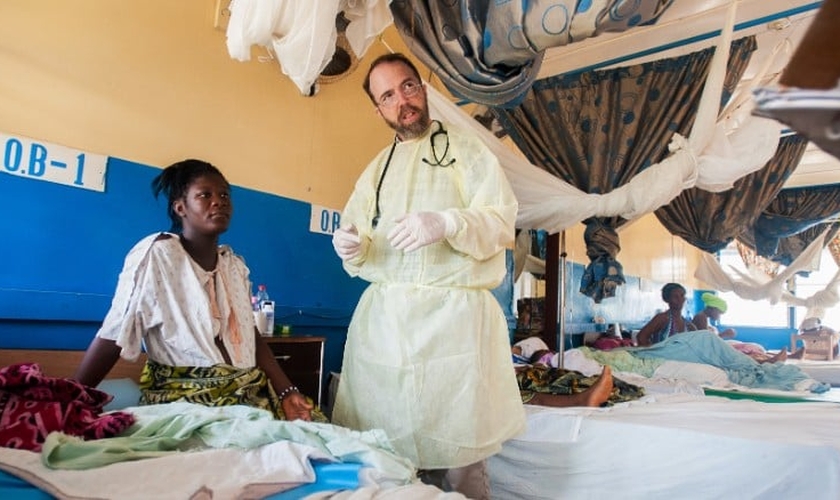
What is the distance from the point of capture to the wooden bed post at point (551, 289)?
16.2 feet

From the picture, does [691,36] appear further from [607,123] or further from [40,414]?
[40,414]

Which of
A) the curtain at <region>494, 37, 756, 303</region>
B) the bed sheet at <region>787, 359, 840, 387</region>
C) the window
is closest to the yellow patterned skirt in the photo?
the curtain at <region>494, 37, 756, 303</region>

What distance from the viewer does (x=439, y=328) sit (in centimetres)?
171

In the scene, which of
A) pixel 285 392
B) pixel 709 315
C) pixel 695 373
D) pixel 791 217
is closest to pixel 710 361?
pixel 695 373

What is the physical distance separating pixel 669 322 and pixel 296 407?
476 cm

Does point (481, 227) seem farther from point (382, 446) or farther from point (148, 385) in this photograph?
point (148, 385)

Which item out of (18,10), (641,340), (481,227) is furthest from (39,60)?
(641,340)

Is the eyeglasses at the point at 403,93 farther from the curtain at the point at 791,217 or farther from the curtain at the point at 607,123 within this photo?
the curtain at the point at 791,217

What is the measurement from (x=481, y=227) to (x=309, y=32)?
35.5 inches

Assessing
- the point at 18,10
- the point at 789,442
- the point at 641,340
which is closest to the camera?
the point at 789,442

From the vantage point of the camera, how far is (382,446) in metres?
1.33

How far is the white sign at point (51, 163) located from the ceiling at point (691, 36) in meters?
3.04

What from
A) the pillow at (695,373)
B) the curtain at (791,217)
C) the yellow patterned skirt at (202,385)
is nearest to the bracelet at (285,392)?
the yellow patterned skirt at (202,385)

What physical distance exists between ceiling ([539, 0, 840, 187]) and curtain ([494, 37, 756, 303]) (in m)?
0.14
